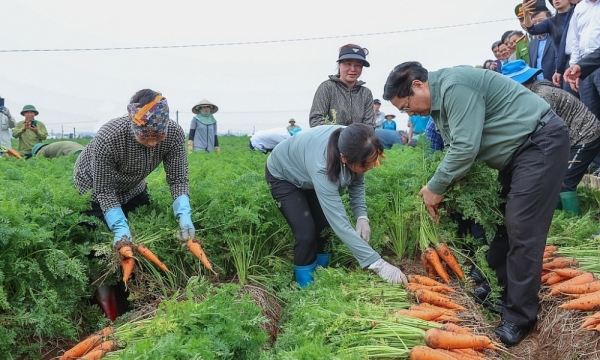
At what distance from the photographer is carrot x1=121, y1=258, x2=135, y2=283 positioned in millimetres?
3629

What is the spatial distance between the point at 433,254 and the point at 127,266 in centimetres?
Result: 238

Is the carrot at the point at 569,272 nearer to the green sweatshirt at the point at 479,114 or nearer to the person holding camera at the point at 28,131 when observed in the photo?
the green sweatshirt at the point at 479,114

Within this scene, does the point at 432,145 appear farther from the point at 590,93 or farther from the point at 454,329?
the point at 454,329

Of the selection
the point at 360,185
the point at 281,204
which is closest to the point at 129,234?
the point at 281,204

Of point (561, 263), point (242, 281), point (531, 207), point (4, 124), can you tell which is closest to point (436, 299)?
point (531, 207)

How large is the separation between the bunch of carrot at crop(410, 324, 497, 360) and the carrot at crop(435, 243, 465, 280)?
0.98m

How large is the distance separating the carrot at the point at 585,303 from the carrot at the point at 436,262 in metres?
0.91

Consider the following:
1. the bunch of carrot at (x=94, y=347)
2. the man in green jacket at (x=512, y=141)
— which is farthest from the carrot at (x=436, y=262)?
the bunch of carrot at (x=94, y=347)

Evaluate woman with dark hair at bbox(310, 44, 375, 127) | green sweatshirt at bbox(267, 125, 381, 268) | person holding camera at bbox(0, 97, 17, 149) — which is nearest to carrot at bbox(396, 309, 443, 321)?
green sweatshirt at bbox(267, 125, 381, 268)

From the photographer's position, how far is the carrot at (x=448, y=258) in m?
3.90

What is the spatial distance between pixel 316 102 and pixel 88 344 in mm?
3531

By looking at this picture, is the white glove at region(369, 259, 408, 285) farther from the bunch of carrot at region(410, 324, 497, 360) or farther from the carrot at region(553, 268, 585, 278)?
the carrot at region(553, 268, 585, 278)

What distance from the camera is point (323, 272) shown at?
3779mm

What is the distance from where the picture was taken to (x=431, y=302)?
3.41m
